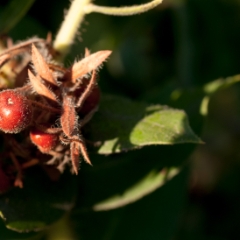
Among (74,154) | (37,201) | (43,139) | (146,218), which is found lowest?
(146,218)

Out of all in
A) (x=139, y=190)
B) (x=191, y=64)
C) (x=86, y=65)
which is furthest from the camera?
(x=191, y=64)

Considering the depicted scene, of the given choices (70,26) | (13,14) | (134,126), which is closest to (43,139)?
(134,126)

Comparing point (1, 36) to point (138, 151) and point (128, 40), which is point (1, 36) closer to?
point (138, 151)

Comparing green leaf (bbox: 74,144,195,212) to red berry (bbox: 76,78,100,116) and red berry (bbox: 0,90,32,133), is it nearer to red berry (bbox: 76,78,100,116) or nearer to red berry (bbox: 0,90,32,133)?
red berry (bbox: 76,78,100,116)

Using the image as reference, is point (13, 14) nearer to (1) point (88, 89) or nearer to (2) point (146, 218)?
(1) point (88, 89)

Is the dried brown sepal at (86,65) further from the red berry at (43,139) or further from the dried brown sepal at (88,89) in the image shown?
the red berry at (43,139)
